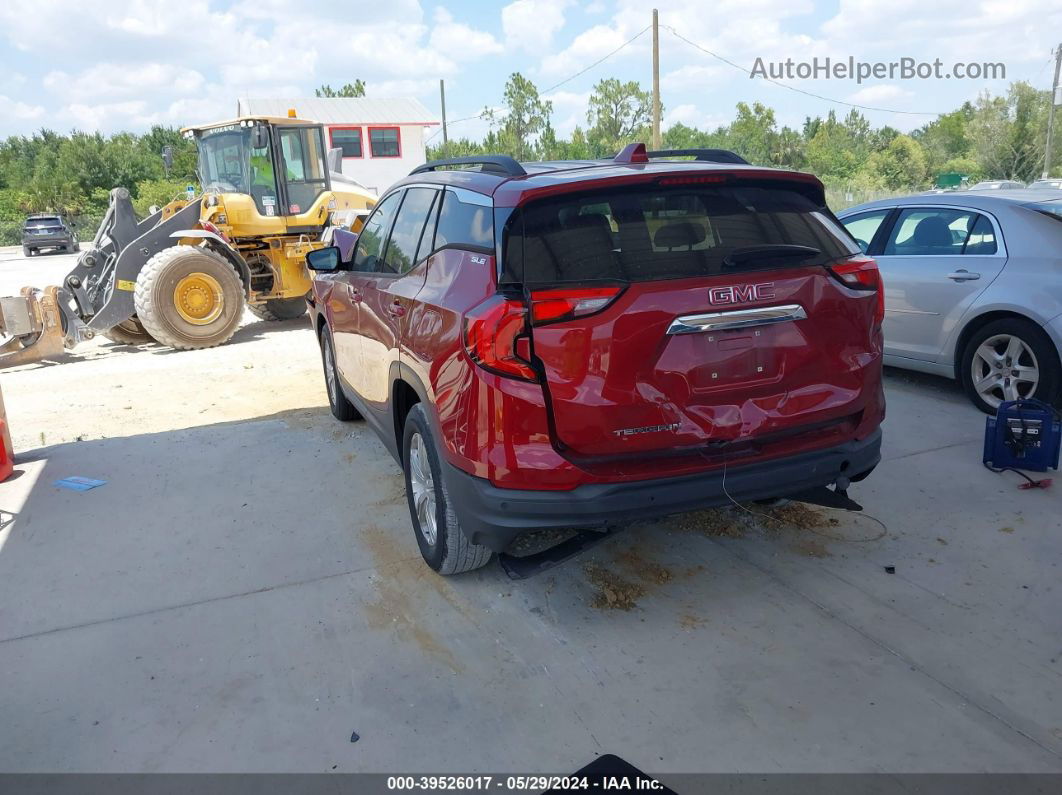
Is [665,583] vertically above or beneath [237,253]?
beneath

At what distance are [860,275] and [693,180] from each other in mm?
842

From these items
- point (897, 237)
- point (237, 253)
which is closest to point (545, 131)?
point (237, 253)

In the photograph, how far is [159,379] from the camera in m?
8.85

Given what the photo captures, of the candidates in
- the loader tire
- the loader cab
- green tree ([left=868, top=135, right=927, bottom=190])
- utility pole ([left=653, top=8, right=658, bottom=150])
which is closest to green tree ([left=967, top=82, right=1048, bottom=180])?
green tree ([left=868, top=135, right=927, bottom=190])

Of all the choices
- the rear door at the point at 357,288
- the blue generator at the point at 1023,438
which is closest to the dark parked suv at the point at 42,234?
the rear door at the point at 357,288

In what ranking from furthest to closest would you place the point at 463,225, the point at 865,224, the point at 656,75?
the point at 656,75 < the point at 865,224 < the point at 463,225

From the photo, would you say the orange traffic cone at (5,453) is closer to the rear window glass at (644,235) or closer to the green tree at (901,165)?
the rear window glass at (644,235)

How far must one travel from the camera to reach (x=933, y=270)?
254 inches

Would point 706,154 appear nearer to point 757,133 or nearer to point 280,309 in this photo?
point 280,309

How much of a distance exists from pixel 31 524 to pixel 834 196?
27407 mm

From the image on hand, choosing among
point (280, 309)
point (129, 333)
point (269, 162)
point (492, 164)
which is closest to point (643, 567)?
point (492, 164)

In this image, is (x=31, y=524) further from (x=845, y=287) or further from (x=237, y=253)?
(x=237, y=253)

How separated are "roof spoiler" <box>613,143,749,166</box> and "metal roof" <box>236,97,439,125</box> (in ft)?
114

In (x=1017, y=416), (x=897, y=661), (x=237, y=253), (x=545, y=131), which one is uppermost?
(x=545, y=131)
